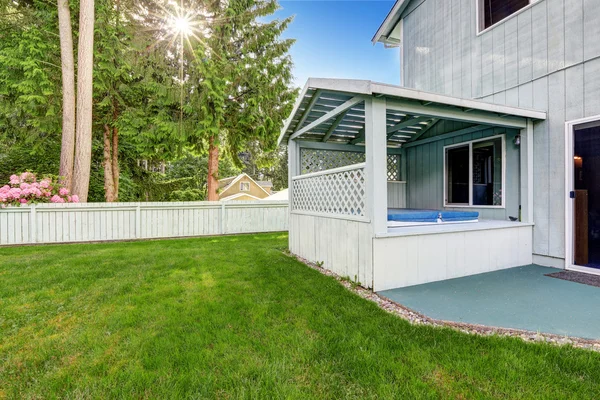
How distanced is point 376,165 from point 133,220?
740 cm

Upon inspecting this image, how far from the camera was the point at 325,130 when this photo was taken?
633 centimetres

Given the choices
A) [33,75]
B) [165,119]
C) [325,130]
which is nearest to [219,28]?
[165,119]

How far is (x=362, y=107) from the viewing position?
16.9ft

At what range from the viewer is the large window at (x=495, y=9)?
5402 mm

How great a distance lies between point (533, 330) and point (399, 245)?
5.12 ft

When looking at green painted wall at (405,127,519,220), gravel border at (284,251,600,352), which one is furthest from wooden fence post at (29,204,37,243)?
green painted wall at (405,127,519,220)

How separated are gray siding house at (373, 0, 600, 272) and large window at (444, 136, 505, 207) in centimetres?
71

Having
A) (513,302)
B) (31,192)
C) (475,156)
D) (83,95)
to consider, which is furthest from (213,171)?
(513,302)

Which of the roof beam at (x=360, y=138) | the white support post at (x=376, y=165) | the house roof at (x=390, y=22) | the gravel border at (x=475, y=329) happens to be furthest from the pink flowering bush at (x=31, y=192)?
the house roof at (x=390, y=22)

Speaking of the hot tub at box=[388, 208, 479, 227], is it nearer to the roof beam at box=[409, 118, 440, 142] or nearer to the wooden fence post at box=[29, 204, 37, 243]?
the roof beam at box=[409, 118, 440, 142]

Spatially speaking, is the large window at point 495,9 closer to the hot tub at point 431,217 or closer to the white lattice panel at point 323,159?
the white lattice panel at point 323,159

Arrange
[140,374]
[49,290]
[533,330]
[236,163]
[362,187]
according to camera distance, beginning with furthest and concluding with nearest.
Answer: [236,163] → [362,187] → [49,290] → [533,330] → [140,374]

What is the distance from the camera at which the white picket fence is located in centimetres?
725

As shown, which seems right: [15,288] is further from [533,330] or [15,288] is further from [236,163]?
[236,163]
